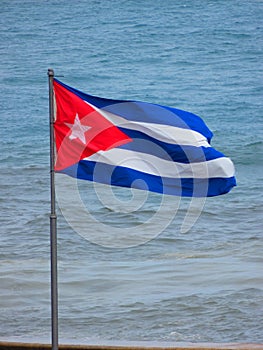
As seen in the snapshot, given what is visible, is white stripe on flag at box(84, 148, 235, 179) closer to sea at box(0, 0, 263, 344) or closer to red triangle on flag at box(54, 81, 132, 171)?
red triangle on flag at box(54, 81, 132, 171)

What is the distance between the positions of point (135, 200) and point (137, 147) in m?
12.4

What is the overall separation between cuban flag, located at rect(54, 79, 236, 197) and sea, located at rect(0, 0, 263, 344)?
2.14m

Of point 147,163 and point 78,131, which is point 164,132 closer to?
point 147,163

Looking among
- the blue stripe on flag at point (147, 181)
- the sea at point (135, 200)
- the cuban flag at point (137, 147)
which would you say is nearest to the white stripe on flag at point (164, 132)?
the cuban flag at point (137, 147)

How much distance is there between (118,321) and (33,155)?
1374 cm

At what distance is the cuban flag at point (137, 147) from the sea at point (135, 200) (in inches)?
84.4

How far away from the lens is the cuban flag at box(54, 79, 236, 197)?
7.74m

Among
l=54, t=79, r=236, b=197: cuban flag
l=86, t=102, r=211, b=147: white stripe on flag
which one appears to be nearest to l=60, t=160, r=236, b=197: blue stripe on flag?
l=54, t=79, r=236, b=197: cuban flag

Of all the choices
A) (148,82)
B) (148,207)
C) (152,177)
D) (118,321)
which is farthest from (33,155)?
(152,177)

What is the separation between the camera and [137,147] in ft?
26.0

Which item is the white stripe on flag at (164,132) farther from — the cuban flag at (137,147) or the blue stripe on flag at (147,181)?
the blue stripe on flag at (147,181)

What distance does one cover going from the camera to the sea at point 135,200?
1133cm

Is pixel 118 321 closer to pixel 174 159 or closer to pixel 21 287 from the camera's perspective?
pixel 21 287

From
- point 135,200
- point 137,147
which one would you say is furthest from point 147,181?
point 135,200
